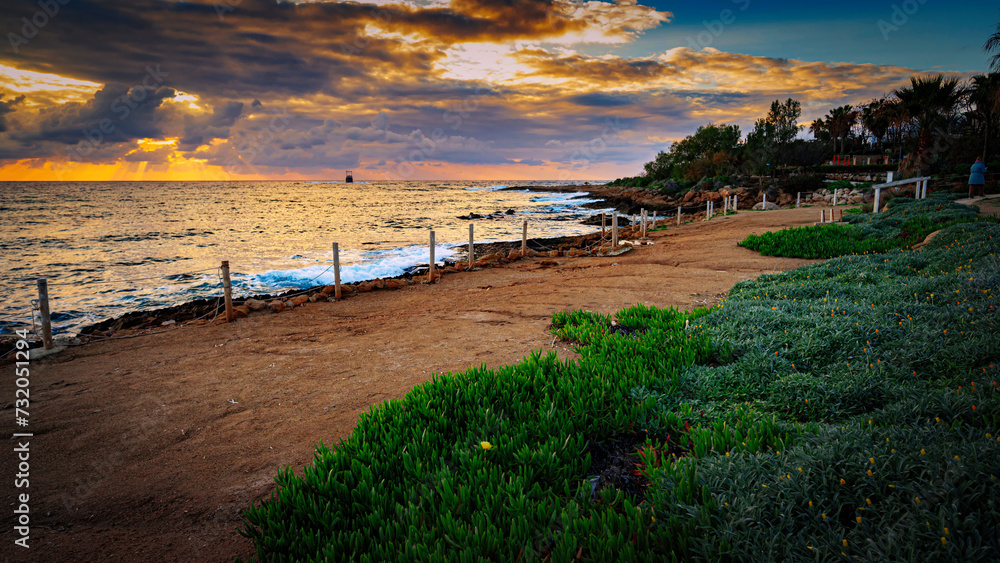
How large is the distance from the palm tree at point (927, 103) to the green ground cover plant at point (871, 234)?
77.5 ft

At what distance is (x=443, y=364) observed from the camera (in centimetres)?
662

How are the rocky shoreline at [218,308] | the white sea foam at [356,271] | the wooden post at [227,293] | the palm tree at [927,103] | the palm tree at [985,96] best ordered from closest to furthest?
the rocky shoreline at [218,308] < the wooden post at [227,293] < the white sea foam at [356,271] < the palm tree at [985,96] < the palm tree at [927,103]

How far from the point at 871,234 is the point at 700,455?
14.2 m

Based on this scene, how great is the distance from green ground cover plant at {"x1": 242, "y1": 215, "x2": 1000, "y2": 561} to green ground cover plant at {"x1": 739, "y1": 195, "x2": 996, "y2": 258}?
7791 mm

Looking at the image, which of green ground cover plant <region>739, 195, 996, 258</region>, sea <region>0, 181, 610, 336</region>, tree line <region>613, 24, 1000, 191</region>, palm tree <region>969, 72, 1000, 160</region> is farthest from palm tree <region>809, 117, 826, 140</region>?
green ground cover plant <region>739, 195, 996, 258</region>

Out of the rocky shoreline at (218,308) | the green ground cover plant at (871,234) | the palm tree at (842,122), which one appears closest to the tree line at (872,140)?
the palm tree at (842,122)

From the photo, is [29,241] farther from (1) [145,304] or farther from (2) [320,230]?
(1) [145,304]

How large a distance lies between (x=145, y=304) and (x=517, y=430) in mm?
17491

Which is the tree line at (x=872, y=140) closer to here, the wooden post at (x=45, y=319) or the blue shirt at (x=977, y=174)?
the blue shirt at (x=977, y=174)

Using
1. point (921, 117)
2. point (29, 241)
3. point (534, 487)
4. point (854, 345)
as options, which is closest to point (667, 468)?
point (534, 487)

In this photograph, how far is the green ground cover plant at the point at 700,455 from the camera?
2287 mm

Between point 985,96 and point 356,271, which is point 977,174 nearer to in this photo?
point 985,96

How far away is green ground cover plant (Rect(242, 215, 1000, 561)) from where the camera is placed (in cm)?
229

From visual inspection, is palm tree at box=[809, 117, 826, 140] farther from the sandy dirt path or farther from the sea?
the sandy dirt path
